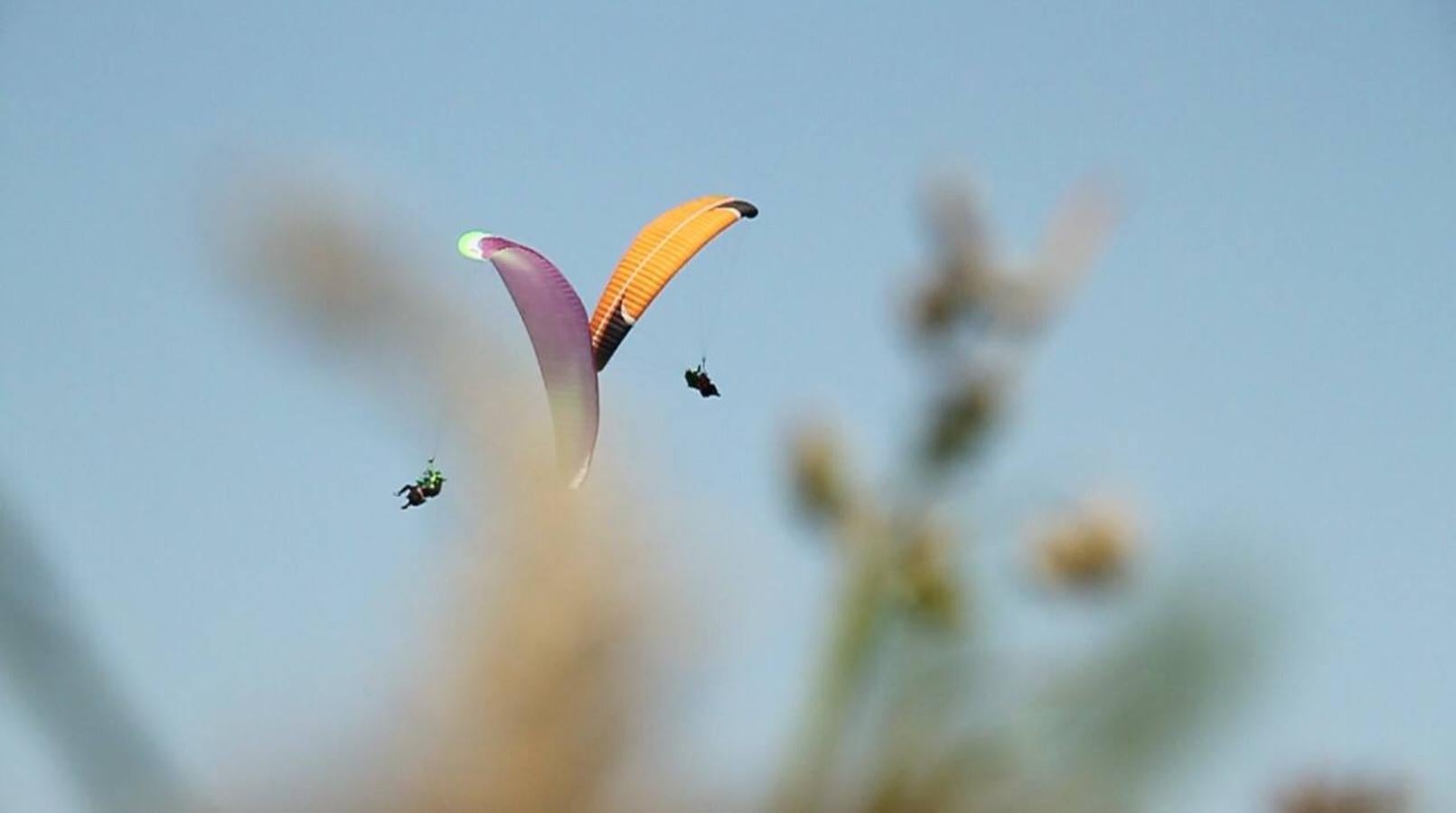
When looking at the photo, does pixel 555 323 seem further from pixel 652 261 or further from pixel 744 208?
pixel 744 208

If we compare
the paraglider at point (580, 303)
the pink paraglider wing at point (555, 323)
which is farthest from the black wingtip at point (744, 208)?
the pink paraglider wing at point (555, 323)

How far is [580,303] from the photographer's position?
3512 mm

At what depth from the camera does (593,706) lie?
1.94 feet

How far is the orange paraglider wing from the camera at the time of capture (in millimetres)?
6695

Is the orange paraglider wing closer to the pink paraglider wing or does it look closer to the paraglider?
the paraglider

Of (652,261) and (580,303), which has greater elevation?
(652,261)

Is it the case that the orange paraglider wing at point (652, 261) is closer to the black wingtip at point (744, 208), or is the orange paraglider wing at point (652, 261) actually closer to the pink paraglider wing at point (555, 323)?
the black wingtip at point (744, 208)

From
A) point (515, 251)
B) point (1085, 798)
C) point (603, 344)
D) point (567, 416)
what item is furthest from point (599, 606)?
point (603, 344)

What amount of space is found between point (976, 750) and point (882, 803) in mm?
38

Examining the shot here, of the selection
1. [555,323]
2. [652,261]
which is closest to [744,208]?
[652,261]

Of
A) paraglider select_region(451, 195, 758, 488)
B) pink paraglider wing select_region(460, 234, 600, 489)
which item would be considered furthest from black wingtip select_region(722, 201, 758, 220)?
pink paraglider wing select_region(460, 234, 600, 489)

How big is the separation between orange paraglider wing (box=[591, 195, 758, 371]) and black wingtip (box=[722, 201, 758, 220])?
1.51ft

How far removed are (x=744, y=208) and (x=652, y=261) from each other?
1.37 meters

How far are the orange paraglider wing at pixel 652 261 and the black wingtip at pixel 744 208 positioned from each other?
0.46 m
